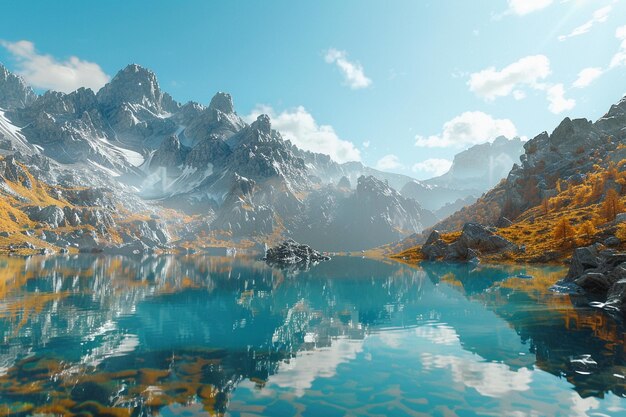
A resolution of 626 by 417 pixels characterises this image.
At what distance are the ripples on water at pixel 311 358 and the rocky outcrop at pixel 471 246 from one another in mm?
89487

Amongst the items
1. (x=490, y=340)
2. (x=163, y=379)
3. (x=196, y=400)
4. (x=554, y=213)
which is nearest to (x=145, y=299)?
(x=163, y=379)

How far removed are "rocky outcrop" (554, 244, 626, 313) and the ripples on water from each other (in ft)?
15.2

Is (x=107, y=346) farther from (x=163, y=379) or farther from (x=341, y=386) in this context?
(x=341, y=386)

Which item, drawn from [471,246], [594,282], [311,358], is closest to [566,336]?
[311,358]

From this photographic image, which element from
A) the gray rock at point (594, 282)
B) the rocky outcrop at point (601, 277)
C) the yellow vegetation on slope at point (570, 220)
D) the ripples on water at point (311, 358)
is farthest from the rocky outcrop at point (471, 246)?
the ripples on water at point (311, 358)

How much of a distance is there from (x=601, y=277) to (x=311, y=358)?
56129mm

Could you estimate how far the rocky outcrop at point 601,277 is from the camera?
5216cm

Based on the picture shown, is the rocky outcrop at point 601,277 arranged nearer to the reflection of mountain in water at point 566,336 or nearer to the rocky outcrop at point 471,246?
the reflection of mountain in water at point 566,336

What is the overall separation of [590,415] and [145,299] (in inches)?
2539

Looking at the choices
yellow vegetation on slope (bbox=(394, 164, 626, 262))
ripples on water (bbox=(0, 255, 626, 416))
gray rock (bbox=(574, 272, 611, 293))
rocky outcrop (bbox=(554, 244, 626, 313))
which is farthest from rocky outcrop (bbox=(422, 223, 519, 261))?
ripples on water (bbox=(0, 255, 626, 416))

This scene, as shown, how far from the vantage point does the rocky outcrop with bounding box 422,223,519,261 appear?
483 ft

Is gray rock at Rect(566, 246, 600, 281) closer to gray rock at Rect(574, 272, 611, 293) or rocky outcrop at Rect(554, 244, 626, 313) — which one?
rocky outcrop at Rect(554, 244, 626, 313)

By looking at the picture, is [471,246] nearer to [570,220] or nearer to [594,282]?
[570,220]

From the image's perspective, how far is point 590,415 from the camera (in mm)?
20938
